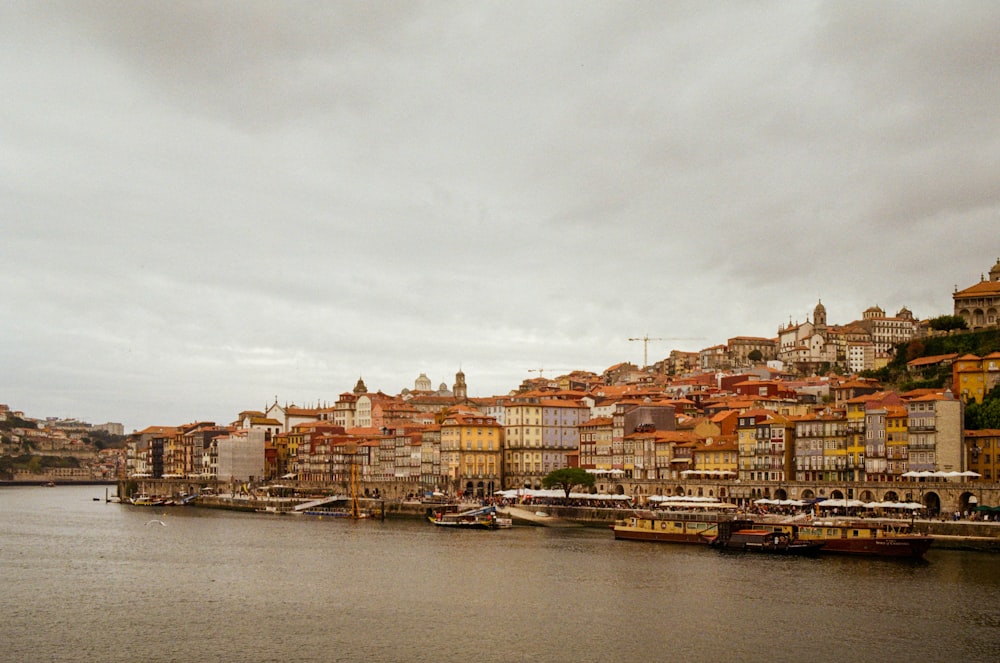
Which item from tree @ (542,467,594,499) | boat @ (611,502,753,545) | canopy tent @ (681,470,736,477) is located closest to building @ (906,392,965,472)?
boat @ (611,502,753,545)

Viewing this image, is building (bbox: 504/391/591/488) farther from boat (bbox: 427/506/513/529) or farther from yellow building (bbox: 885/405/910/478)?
yellow building (bbox: 885/405/910/478)

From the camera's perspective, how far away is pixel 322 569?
54.1m

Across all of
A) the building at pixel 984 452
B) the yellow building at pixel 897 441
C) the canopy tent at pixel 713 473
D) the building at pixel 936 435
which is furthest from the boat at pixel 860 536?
the canopy tent at pixel 713 473

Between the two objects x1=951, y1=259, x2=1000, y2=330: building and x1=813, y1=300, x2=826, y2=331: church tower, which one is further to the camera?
x1=813, y1=300, x2=826, y2=331: church tower

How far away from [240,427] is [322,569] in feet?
355

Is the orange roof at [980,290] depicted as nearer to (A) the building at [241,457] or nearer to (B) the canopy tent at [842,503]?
(B) the canopy tent at [842,503]

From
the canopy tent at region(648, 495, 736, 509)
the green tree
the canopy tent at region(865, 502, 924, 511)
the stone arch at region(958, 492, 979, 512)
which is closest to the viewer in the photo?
the canopy tent at region(865, 502, 924, 511)

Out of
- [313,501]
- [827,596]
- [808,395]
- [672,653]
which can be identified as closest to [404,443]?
[313,501]

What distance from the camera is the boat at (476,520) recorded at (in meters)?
83.1

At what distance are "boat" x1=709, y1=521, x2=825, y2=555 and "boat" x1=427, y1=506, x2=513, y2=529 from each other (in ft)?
76.0

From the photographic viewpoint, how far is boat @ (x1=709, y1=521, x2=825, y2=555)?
Result: 196 feet

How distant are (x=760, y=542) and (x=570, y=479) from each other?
33.6 m

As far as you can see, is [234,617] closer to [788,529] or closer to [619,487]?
[788,529]

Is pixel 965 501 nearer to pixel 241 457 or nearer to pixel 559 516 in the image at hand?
pixel 559 516
